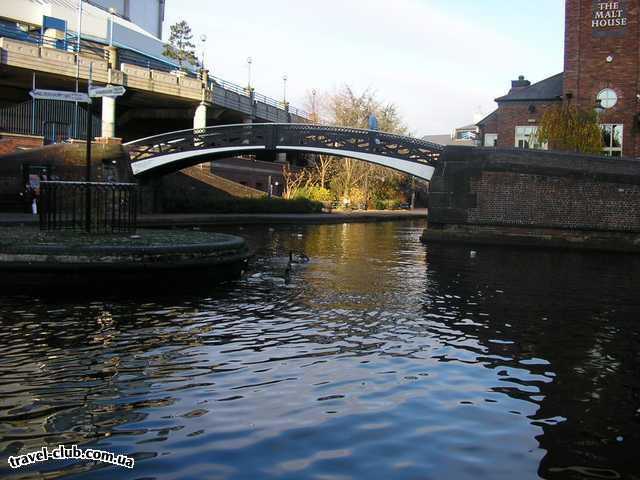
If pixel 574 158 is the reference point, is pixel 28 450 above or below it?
below

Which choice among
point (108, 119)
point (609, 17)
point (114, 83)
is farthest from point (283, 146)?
point (609, 17)

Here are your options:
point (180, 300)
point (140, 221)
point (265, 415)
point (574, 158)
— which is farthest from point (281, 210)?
point (265, 415)

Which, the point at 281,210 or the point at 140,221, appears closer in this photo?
the point at 140,221

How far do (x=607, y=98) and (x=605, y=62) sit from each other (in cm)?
185

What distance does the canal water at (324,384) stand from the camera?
4348mm

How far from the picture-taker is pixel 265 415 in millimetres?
5074

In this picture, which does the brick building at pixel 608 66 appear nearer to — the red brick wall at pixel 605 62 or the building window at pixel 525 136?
the red brick wall at pixel 605 62

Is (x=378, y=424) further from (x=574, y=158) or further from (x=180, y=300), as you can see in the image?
(x=574, y=158)

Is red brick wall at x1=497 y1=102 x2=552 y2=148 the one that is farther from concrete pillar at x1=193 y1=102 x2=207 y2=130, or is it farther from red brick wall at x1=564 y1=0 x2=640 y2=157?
concrete pillar at x1=193 y1=102 x2=207 y2=130

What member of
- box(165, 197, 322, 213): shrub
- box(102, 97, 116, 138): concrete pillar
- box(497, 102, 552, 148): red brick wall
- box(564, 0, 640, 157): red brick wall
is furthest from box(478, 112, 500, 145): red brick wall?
box(102, 97, 116, 138): concrete pillar

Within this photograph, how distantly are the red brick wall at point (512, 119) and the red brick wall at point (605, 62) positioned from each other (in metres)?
4.07

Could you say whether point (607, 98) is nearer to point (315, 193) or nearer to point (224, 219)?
point (315, 193)

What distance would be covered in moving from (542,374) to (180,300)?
5614mm

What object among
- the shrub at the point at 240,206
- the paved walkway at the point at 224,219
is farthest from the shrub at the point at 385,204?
the shrub at the point at 240,206
